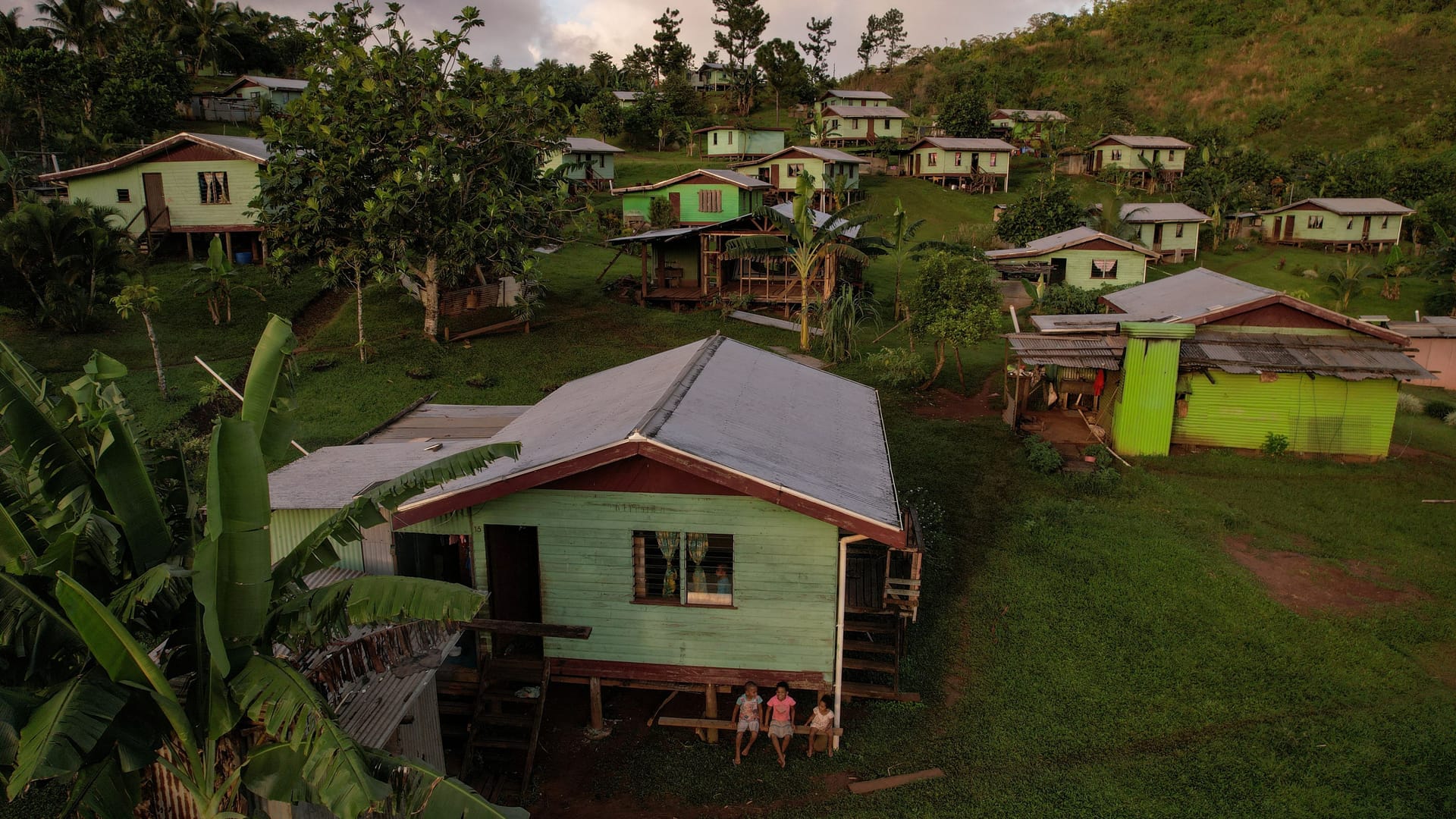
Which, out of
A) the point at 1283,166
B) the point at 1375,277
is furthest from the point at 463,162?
the point at 1283,166

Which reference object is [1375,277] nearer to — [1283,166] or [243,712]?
[1283,166]

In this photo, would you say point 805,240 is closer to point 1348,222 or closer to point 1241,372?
point 1241,372

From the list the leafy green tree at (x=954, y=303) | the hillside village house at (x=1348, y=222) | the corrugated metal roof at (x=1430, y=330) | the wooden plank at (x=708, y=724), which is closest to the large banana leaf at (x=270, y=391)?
the wooden plank at (x=708, y=724)

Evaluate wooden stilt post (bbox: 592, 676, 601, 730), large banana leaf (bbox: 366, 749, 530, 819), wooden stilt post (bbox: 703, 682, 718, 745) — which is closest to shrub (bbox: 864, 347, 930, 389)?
wooden stilt post (bbox: 703, 682, 718, 745)

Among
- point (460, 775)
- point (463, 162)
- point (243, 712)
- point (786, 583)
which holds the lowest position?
point (460, 775)

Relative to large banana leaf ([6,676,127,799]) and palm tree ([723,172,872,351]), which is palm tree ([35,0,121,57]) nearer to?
palm tree ([723,172,872,351])

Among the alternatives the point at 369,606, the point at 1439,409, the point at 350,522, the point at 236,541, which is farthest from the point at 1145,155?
the point at 236,541
